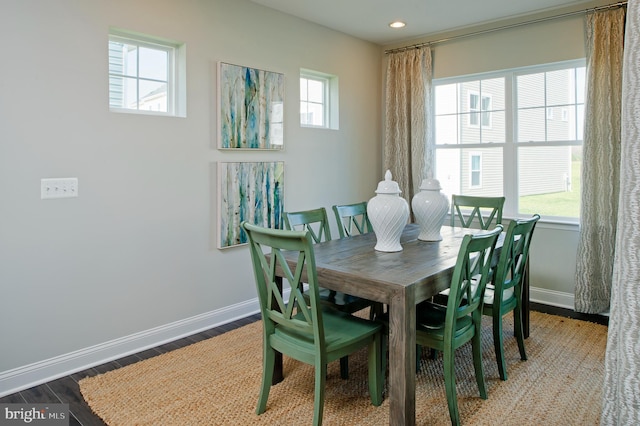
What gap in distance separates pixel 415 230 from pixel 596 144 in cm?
167

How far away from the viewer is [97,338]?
2.79m

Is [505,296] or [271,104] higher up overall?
[271,104]

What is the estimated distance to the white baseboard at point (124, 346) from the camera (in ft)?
8.13

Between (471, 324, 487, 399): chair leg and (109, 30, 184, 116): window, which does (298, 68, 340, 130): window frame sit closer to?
(109, 30, 184, 116): window

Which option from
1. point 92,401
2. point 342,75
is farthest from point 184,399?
point 342,75

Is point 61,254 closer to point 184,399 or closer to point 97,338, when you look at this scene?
point 97,338

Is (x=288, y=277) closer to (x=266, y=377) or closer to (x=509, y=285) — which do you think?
(x=266, y=377)

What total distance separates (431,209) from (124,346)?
2.24 m

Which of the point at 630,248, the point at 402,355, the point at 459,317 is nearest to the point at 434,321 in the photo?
the point at 459,317

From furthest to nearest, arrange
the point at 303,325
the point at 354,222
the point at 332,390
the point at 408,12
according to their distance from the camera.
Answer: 1. the point at 408,12
2. the point at 354,222
3. the point at 332,390
4. the point at 303,325

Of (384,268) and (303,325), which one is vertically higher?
(384,268)

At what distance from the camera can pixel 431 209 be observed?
2.77 metres

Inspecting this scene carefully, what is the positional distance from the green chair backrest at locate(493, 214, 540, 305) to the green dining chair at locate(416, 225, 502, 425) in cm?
15


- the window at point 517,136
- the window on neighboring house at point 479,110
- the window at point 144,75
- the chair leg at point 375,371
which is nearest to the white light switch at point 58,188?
the window at point 144,75
